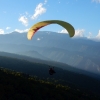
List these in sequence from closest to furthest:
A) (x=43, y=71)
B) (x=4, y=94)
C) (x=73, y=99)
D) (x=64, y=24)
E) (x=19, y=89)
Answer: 1. (x=64, y=24)
2. (x=4, y=94)
3. (x=19, y=89)
4. (x=73, y=99)
5. (x=43, y=71)

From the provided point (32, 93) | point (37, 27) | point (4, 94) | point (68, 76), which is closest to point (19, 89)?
point (32, 93)

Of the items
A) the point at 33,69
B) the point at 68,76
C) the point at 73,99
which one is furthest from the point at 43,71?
the point at 73,99

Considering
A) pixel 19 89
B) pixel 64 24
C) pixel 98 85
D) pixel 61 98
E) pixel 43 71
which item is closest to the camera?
pixel 64 24

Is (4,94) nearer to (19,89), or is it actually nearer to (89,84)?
(19,89)

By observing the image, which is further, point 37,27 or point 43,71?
point 43,71

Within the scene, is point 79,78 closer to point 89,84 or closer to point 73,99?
point 89,84

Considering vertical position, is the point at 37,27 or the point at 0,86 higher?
the point at 37,27

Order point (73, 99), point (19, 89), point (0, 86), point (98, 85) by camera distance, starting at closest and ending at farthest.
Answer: point (0, 86)
point (19, 89)
point (73, 99)
point (98, 85)

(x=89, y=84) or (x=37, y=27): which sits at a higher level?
(x=37, y=27)

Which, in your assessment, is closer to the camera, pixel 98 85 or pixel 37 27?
pixel 37 27
